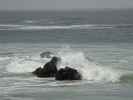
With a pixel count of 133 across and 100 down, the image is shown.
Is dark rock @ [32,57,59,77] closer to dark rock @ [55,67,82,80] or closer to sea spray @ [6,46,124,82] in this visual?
dark rock @ [55,67,82,80]

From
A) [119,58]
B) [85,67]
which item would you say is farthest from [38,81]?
[119,58]

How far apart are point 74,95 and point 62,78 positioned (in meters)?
4.36

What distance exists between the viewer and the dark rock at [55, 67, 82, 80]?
34.3 meters

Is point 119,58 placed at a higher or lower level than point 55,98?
higher

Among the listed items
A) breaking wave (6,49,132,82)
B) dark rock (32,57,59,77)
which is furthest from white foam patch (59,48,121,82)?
dark rock (32,57,59,77)

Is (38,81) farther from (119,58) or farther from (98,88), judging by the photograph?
(119,58)

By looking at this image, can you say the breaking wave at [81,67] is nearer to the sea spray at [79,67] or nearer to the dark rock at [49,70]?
the sea spray at [79,67]

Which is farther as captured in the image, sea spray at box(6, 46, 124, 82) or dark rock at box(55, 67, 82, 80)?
sea spray at box(6, 46, 124, 82)

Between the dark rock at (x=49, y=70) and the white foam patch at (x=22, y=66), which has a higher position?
the white foam patch at (x=22, y=66)

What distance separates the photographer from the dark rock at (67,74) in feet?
112

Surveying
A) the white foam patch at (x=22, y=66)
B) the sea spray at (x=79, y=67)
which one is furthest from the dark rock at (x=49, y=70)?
the white foam patch at (x=22, y=66)

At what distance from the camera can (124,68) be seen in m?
39.5

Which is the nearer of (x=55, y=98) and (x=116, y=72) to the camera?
(x=55, y=98)

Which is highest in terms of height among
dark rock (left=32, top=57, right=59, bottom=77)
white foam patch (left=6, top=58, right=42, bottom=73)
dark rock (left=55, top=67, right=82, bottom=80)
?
white foam patch (left=6, top=58, right=42, bottom=73)
